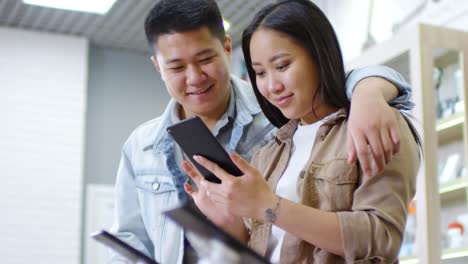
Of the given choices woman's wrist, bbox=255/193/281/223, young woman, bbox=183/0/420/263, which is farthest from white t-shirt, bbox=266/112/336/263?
woman's wrist, bbox=255/193/281/223

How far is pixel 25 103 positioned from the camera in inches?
211

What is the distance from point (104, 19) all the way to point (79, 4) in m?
0.36

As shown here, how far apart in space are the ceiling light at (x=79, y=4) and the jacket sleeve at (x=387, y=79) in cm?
380

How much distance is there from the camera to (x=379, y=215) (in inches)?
43.8

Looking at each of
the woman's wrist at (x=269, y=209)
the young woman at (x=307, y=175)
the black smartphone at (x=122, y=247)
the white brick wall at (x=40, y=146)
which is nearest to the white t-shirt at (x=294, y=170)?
the young woman at (x=307, y=175)

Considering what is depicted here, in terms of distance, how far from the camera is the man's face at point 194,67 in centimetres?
166

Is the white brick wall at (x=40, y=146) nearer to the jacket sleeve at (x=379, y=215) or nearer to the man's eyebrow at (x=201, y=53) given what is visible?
the man's eyebrow at (x=201, y=53)

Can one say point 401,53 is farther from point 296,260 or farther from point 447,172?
point 296,260

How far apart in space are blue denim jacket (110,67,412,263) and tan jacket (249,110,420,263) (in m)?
0.42

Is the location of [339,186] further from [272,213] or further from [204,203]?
[204,203]

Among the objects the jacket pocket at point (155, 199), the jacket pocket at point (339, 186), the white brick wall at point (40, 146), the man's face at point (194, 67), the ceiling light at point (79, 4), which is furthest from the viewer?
the white brick wall at point (40, 146)

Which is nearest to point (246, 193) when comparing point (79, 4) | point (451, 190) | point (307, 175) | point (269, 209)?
point (269, 209)

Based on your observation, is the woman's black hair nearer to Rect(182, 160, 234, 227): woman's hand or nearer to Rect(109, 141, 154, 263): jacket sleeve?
Rect(182, 160, 234, 227): woman's hand

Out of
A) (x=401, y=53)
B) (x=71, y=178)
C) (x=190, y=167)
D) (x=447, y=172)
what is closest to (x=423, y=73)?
(x=401, y=53)
